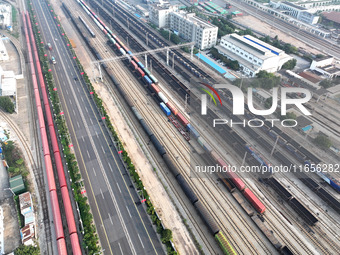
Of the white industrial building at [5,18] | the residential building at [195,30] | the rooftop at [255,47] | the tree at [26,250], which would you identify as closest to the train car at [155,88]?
the residential building at [195,30]

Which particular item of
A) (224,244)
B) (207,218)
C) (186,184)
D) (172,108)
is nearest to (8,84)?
(172,108)

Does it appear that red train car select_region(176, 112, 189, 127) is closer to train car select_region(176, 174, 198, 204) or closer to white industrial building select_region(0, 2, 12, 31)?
train car select_region(176, 174, 198, 204)

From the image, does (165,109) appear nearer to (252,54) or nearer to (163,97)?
(163,97)

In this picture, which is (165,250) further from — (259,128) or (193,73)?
(193,73)

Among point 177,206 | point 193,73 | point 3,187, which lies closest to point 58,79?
point 3,187

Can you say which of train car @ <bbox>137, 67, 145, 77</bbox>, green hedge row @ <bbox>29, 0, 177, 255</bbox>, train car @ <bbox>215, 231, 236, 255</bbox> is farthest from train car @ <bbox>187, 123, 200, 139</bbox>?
train car @ <bbox>137, 67, 145, 77</bbox>

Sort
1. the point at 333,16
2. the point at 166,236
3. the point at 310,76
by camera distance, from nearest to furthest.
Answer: the point at 166,236 < the point at 310,76 < the point at 333,16
